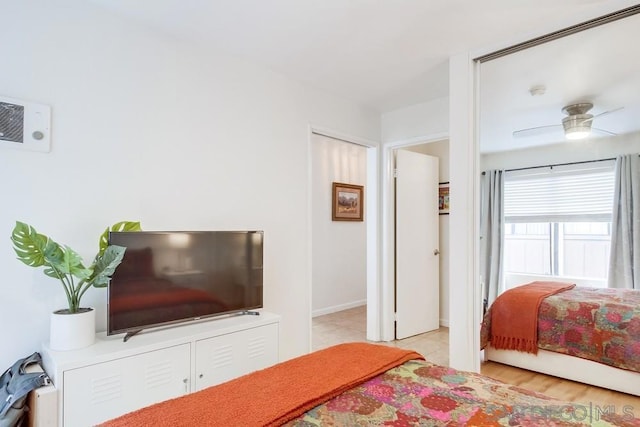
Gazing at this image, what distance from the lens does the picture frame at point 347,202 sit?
539cm

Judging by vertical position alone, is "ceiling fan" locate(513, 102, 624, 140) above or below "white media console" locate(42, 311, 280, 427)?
above

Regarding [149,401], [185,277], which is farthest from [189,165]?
[149,401]

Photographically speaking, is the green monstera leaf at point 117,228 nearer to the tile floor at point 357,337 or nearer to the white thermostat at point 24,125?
the white thermostat at point 24,125

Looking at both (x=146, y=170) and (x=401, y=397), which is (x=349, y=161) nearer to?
(x=146, y=170)

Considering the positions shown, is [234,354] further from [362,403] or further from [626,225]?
[626,225]

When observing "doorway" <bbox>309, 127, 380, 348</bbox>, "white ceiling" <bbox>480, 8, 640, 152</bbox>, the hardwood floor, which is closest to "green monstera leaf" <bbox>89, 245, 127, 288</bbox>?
the hardwood floor

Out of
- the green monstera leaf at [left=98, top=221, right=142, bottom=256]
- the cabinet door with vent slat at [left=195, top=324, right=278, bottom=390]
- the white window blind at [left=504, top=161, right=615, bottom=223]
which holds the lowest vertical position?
the cabinet door with vent slat at [left=195, top=324, right=278, bottom=390]

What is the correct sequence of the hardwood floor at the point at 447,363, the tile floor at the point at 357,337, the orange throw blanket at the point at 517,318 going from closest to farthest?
the hardwood floor at the point at 447,363
the orange throw blanket at the point at 517,318
the tile floor at the point at 357,337

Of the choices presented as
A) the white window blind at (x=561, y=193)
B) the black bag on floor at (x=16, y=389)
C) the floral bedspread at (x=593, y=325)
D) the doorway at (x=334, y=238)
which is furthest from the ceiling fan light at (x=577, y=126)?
the black bag on floor at (x=16, y=389)

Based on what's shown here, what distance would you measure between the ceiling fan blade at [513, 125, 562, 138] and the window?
0.24m

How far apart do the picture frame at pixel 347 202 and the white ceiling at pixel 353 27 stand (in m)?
2.55

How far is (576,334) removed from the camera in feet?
8.45

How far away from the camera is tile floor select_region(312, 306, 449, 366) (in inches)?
143

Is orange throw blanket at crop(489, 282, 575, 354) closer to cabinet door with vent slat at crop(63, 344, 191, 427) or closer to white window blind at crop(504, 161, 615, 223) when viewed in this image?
white window blind at crop(504, 161, 615, 223)
